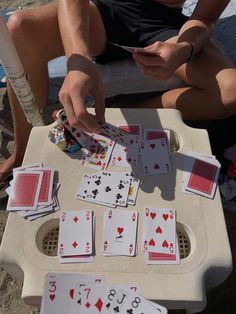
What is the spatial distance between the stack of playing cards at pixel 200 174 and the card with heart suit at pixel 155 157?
0.06 metres

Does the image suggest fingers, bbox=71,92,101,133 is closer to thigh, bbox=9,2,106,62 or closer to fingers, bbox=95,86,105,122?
fingers, bbox=95,86,105,122

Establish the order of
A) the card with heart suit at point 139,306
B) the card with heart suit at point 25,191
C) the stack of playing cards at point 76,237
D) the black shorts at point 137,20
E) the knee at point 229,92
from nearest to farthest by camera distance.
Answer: the card with heart suit at point 139,306
the stack of playing cards at point 76,237
the card with heart suit at point 25,191
the knee at point 229,92
the black shorts at point 137,20

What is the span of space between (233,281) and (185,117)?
73cm

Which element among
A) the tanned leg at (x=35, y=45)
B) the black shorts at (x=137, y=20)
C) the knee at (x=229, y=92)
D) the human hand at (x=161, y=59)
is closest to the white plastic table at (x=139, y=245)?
the human hand at (x=161, y=59)

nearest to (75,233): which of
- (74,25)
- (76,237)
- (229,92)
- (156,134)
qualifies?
(76,237)

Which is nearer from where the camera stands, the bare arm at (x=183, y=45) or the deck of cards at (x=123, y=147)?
the deck of cards at (x=123, y=147)

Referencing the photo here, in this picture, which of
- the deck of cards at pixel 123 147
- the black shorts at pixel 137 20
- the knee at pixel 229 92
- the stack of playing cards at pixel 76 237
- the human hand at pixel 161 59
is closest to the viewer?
the stack of playing cards at pixel 76 237

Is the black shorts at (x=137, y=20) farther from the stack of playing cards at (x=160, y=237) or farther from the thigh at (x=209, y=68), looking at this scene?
the stack of playing cards at (x=160, y=237)

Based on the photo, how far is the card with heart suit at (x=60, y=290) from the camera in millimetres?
981

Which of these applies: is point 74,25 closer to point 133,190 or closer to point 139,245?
point 133,190

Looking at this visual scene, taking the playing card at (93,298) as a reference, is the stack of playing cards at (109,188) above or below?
above

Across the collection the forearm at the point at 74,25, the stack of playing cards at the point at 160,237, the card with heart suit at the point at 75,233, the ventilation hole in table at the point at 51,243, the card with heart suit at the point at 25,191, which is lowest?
the ventilation hole in table at the point at 51,243

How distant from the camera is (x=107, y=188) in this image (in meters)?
1.22

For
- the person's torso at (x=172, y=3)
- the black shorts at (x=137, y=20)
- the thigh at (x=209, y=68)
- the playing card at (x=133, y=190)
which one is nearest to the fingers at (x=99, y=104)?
the playing card at (x=133, y=190)
